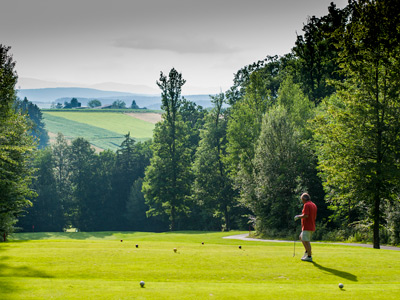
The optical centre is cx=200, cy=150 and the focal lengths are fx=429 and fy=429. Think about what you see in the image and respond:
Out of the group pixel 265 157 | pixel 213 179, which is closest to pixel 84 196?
pixel 213 179

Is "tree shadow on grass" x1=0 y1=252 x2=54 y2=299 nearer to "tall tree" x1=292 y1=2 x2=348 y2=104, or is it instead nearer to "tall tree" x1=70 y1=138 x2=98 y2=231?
"tall tree" x1=292 y1=2 x2=348 y2=104

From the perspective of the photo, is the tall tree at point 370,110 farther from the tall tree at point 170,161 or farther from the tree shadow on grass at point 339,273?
the tall tree at point 170,161

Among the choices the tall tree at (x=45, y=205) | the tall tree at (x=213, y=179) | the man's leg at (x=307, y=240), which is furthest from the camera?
the tall tree at (x=45, y=205)

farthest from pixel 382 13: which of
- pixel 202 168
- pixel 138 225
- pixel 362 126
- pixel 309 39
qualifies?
pixel 138 225

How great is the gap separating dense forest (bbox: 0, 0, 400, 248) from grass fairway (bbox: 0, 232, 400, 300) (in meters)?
12.1

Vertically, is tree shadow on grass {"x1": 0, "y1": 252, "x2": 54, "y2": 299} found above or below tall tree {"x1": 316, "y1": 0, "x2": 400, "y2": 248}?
below

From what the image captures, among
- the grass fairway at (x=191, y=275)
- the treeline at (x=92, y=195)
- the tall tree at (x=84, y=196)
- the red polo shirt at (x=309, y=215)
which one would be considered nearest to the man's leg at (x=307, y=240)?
the red polo shirt at (x=309, y=215)

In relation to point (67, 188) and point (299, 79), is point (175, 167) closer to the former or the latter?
point (299, 79)

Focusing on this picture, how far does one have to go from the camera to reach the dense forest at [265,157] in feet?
97.1

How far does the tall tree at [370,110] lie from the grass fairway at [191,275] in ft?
32.8

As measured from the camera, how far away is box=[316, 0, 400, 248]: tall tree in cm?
2878

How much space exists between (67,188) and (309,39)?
68116mm

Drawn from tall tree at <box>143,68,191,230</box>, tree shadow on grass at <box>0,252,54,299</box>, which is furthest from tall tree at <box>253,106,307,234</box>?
tree shadow on grass at <box>0,252,54,299</box>

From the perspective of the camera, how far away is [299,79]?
2825 inches
